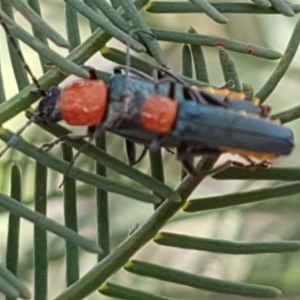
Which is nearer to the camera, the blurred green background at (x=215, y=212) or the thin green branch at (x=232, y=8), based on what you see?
the thin green branch at (x=232, y=8)

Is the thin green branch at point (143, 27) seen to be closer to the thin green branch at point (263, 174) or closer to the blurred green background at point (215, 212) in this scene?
the thin green branch at point (263, 174)

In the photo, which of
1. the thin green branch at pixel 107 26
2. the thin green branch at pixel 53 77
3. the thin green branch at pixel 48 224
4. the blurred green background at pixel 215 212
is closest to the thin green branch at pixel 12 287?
the thin green branch at pixel 48 224

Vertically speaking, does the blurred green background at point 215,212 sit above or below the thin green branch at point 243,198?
above

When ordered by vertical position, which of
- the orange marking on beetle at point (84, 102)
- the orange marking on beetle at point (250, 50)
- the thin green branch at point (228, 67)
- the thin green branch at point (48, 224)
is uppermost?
the orange marking on beetle at point (250, 50)

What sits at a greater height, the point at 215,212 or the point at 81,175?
the point at 215,212

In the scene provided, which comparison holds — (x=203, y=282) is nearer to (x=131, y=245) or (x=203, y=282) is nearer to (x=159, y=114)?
(x=131, y=245)

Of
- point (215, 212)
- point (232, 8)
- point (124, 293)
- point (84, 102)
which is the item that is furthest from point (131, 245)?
point (215, 212)

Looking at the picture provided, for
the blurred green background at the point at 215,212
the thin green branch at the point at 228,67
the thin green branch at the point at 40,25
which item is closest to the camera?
the thin green branch at the point at 40,25

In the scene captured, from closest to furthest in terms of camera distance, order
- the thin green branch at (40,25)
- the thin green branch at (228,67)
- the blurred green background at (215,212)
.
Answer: the thin green branch at (40,25) → the thin green branch at (228,67) → the blurred green background at (215,212)
